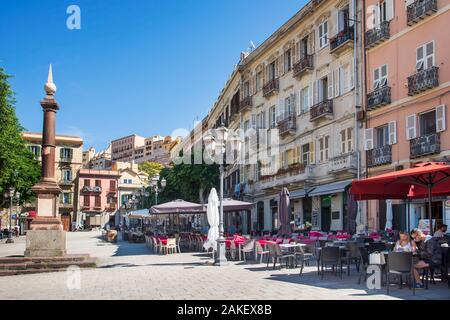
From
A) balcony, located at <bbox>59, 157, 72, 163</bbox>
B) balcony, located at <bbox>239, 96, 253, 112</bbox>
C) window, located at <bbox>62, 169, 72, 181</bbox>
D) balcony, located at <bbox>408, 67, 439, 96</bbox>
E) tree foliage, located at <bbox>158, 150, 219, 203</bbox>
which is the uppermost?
balcony, located at <bbox>239, 96, 253, 112</bbox>

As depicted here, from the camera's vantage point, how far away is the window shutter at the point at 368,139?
24828 millimetres

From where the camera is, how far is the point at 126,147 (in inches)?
7003

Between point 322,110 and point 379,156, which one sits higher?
point 322,110

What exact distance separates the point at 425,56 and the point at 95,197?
73889 millimetres

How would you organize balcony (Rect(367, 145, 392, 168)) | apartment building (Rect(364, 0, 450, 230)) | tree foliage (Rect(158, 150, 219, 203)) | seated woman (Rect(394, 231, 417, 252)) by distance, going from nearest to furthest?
seated woman (Rect(394, 231, 417, 252))
apartment building (Rect(364, 0, 450, 230))
balcony (Rect(367, 145, 392, 168))
tree foliage (Rect(158, 150, 219, 203))

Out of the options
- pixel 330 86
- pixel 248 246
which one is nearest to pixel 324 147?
pixel 330 86

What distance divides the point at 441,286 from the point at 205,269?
6632mm

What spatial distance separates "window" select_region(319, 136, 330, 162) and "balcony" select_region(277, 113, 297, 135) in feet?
10.0

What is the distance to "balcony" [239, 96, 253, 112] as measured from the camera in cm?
4000

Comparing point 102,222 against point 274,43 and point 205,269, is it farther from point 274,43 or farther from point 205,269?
point 205,269

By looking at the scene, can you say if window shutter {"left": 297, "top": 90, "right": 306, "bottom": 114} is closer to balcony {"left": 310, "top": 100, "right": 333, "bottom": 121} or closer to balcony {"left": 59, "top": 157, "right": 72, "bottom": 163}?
balcony {"left": 310, "top": 100, "right": 333, "bottom": 121}

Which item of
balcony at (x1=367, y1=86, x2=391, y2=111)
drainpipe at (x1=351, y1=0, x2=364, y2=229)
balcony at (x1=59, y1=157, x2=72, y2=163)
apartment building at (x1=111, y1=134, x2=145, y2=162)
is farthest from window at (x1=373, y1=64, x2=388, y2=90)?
apartment building at (x1=111, y1=134, x2=145, y2=162)

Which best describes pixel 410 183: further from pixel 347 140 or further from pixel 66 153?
pixel 66 153

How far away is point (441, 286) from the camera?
35.4 ft
